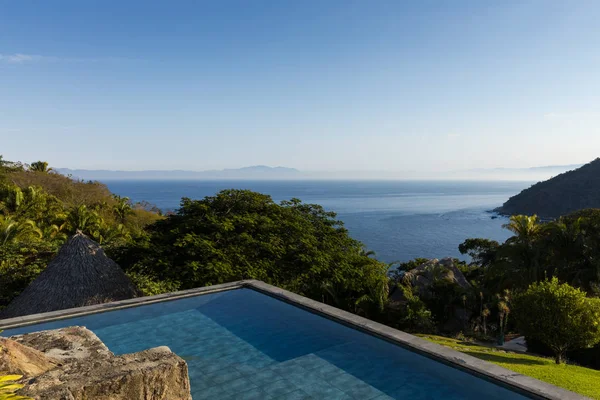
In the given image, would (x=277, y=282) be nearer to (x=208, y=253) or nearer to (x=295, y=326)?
(x=208, y=253)

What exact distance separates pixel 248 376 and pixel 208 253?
830 centimetres

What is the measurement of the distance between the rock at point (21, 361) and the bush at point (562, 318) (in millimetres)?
11970

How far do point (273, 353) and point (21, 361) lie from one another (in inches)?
174

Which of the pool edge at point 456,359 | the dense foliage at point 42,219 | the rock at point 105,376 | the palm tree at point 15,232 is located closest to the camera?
the rock at point 105,376

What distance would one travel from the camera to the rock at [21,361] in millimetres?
3709

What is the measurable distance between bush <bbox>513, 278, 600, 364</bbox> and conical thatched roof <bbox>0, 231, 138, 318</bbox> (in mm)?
11798

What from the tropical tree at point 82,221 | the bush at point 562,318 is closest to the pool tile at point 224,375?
the bush at point 562,318

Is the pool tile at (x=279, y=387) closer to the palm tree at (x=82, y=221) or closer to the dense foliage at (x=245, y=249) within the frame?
the dense foliage at (x=245, y=249)

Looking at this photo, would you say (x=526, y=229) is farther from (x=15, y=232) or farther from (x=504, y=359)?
(x=15, y=232)

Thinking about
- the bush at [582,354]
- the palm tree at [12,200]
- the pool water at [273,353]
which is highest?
the palm tree at [12,200]

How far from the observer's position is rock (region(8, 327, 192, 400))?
3.66 meters

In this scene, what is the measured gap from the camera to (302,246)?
1648 cm

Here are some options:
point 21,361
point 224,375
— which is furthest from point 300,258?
point 21,361

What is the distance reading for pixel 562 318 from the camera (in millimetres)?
11266
